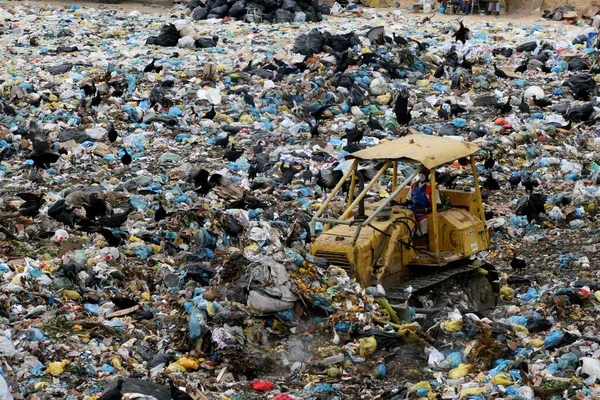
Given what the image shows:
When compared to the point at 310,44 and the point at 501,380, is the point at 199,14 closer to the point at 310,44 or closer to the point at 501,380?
the point at 310,44

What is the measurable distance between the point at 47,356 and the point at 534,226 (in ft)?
18.4

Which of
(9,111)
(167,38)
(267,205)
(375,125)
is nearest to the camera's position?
(267,205)

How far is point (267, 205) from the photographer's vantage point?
31.7 feet

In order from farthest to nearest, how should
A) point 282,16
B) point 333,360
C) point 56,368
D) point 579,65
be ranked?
point 282,16
point 579,65
point 333,360
point 56,368

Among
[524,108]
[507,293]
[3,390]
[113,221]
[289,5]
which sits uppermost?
[289,5]

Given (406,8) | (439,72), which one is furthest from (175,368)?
(406,8)

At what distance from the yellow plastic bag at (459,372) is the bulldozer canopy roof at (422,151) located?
1673mm

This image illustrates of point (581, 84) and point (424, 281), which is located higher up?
point (581, 84)

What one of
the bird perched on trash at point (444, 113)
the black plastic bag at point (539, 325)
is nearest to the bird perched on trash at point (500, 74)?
the bird perched on trash at point (444, 113)

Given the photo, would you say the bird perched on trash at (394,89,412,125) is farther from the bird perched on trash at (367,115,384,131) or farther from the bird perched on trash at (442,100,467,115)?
the bird perched on trash at (442,100,467,115)

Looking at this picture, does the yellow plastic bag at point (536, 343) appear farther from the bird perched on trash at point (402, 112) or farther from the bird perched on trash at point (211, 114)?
the bird perched on trash at point (211, 114)

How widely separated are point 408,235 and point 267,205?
2670 mm

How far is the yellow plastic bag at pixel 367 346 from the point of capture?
6.20 m

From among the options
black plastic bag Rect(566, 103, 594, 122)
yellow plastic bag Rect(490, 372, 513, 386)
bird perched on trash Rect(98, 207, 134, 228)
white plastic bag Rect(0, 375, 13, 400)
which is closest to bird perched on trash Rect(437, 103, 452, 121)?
black plastic bag Rect(566, 103, 594, 122)
